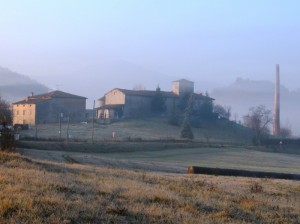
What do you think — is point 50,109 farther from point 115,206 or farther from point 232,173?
point 115,206

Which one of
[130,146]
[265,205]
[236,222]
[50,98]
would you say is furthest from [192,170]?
[50,98]

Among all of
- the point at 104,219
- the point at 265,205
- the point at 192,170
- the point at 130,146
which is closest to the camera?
the point at 104,219

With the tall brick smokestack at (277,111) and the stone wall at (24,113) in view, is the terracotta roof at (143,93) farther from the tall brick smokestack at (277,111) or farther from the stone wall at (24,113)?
the tall brick smokestack at (277,111)

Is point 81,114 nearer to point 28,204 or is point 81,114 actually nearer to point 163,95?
point 163,95

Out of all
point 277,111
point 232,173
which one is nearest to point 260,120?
point 277,111

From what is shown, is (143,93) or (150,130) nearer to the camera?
(150,130)

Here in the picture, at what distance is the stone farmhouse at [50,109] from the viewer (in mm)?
108750

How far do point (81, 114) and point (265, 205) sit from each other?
351 feet

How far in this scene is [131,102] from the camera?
4690 inches

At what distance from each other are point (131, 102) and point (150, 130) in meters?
22.2

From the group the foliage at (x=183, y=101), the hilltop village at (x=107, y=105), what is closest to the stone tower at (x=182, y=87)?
the hilltop village at (x=107, y=105)

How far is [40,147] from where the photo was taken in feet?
182

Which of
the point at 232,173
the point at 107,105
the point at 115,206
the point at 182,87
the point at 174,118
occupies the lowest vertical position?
the point at 232,173

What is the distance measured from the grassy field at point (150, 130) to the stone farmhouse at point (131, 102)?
18.9ft
